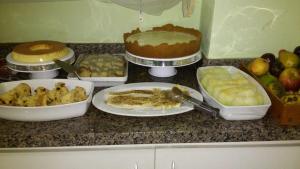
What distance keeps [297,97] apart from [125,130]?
48 cm

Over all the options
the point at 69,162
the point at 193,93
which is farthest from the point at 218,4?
the point at 69,162

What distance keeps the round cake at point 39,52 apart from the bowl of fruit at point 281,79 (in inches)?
25.9

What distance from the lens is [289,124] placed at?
844 millimetres

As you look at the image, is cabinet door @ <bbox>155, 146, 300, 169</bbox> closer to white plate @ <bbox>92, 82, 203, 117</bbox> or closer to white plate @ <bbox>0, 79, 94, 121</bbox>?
white plate @ <bbox>92, 82, 203, 117</bbox>

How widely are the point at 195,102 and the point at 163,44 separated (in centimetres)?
24

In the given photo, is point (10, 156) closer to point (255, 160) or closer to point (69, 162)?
point (69, 162)

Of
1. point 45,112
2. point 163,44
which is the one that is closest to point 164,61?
point 163,44

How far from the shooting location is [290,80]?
951 millimetres

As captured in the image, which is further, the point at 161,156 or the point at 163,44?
the point at 163,44

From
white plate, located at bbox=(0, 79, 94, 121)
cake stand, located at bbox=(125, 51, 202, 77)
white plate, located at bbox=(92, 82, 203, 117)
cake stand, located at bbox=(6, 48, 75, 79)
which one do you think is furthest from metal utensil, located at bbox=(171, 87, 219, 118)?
cake stand, located at bbox=(6, 48, 75, 79)

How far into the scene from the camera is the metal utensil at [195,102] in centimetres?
86

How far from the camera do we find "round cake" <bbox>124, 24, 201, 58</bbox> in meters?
A: 1.02

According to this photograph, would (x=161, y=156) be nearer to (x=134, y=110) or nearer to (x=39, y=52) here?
(x=134, y=110)

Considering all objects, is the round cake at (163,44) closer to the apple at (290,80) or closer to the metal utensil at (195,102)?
the metal utensil at (195,102)
